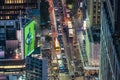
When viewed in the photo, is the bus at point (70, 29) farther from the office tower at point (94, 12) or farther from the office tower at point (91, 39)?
the office tower at point (94, 12)

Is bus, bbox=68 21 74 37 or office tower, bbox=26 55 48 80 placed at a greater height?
bus, bbox=68 21 74 37

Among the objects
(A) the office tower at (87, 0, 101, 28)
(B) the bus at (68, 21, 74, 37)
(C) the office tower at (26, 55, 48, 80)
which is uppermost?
(A) the office tower at (87, 0, 101, 28)

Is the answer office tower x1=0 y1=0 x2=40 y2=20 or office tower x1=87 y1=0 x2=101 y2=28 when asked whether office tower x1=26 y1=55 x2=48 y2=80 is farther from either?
office tower x1=0 y1=0 x2=40 y2=20

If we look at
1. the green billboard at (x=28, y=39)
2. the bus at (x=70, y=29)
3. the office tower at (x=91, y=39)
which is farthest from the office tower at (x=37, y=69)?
the bus at (x=70, y=29)

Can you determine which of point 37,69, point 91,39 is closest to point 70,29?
point 91,39

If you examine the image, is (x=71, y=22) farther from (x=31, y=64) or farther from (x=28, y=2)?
(x=31, y=64)

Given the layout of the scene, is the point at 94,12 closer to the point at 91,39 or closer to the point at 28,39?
the point at 91,39

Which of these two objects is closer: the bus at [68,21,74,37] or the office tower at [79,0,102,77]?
the office tower at [79,0,102,77]

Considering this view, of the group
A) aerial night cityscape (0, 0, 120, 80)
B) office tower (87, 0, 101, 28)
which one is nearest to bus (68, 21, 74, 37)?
aerial night cityscape (0, 0, 120, 80)
